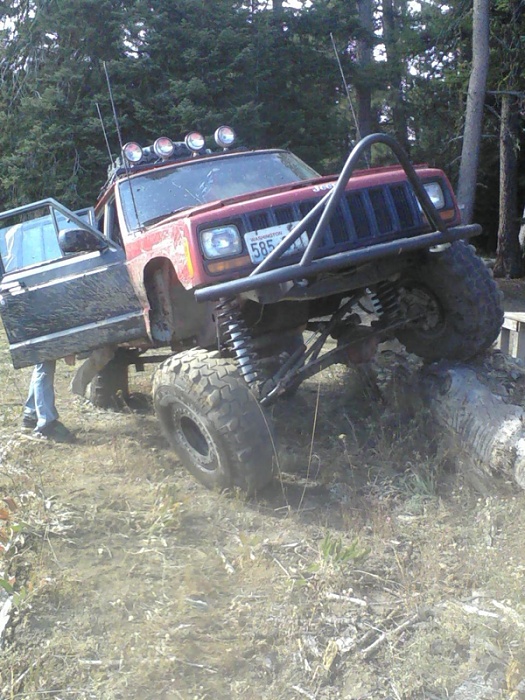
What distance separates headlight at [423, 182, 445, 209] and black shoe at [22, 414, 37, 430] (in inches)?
138

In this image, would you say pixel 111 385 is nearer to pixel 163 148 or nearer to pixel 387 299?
pixel 163 148

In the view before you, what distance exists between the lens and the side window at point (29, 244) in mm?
5949

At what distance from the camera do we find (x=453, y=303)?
5.05 metres

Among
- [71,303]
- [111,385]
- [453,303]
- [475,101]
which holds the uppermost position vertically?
[475,101]

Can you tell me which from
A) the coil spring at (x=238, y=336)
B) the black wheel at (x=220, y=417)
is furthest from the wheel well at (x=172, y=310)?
the coil spring at (x=238, y=336)

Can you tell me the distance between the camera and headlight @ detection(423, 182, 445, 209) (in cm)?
483

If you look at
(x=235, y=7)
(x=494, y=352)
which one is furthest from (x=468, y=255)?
(x=235, y=7)

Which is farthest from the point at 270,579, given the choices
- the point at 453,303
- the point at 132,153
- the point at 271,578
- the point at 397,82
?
the point at 397,82

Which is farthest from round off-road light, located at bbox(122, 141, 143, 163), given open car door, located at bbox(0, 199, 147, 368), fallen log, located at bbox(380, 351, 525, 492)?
fallen log, located at bbox(380, 351, 525, 492)

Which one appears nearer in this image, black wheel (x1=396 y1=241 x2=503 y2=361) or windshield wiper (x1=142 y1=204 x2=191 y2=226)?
black wheel (x1=396 y1=241 x2=503 y2=361)

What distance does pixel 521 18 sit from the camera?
47.0 ft

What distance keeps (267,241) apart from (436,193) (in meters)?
1.27

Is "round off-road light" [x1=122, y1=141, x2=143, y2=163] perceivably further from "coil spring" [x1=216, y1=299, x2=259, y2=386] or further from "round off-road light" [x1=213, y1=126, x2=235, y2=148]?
"coil spring" [x1=216, y1=299, x2=259, y2=386]

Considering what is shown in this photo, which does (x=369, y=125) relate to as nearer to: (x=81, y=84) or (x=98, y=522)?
(x=81, y=84)
